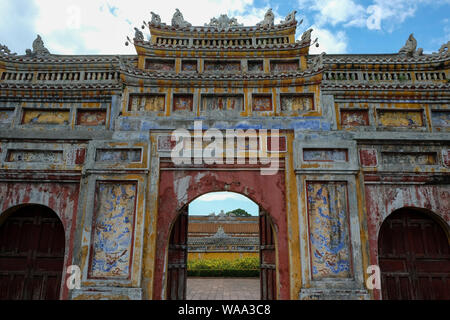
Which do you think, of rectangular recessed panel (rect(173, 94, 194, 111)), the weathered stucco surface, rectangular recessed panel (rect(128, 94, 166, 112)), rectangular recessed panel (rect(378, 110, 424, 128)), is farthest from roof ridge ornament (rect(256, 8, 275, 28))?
rectangular recessed panel (rect(378, 110, 424, 128))

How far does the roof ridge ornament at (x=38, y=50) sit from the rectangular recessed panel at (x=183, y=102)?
4.83m

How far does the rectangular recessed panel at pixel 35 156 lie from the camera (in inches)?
293

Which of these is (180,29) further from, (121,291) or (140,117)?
(121,291)

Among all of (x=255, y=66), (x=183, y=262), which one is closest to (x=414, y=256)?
(x=183, y=262)

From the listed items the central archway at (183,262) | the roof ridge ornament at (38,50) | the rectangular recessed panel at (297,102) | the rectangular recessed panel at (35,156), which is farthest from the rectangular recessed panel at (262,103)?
the roof ridge ornament at (38,50)

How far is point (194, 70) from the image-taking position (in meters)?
8.84

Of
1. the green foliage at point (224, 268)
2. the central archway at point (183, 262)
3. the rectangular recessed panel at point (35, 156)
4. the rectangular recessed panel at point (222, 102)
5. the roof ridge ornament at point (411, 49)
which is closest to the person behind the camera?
the rectangular recessed panel at point (35, 156)

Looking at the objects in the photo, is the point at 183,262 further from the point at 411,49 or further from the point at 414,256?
the point at 411,49

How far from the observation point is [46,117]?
7988mm

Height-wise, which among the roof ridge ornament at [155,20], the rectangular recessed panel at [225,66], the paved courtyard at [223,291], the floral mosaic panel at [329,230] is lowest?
the paved courtyard at [223,291]

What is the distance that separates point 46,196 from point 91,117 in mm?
2181

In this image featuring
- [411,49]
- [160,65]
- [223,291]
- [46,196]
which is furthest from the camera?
[223,291]

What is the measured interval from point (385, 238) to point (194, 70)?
651 centimetres

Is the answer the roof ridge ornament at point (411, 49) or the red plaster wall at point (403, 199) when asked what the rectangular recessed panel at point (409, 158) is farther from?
the roof ridge ornament at point (411, 49)
